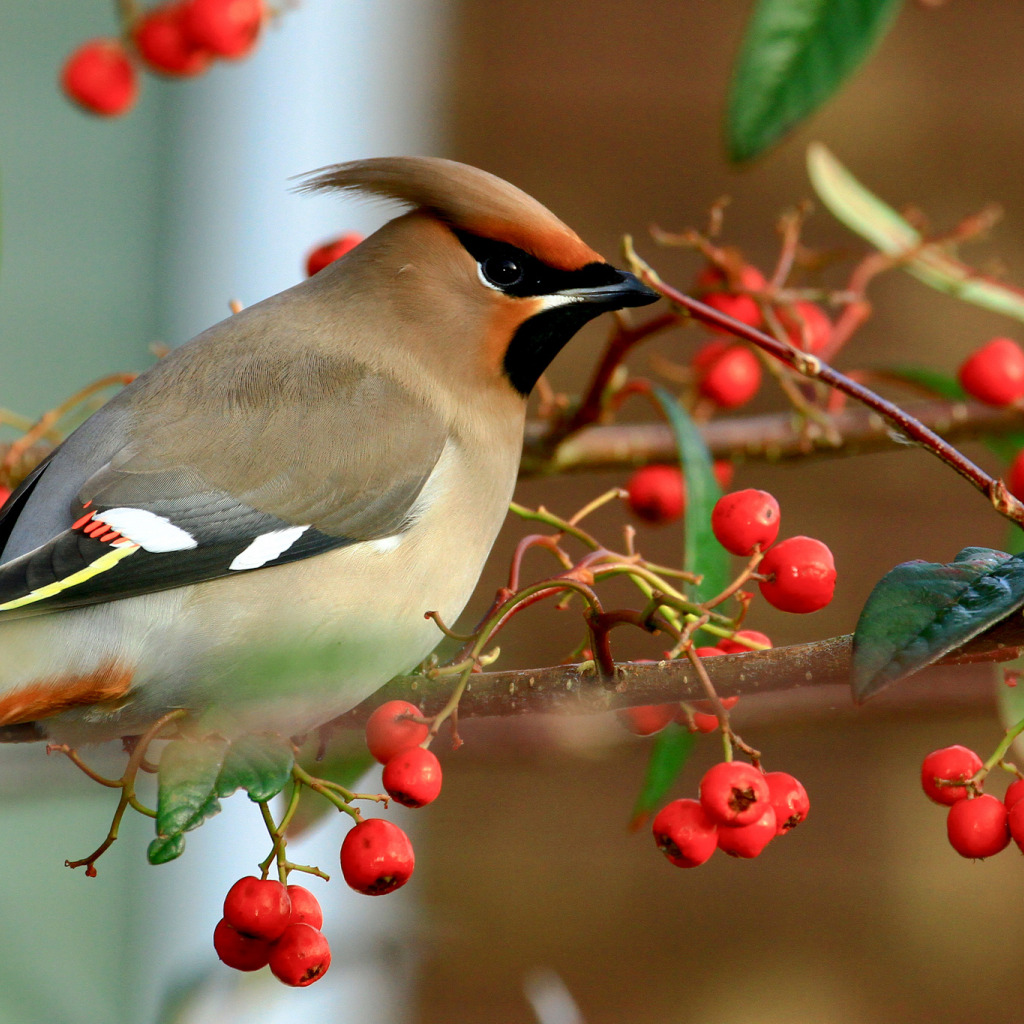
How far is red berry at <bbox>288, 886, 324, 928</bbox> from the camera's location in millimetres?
1178

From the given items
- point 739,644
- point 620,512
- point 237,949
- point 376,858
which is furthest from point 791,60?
point 620,512

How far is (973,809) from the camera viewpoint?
1168mm

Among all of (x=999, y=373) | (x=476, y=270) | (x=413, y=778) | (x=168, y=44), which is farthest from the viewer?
(x=168, y=44)

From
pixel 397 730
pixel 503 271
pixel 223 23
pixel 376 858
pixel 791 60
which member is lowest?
pixel 376 858

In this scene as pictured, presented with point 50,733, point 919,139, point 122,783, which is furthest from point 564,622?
point 122,783

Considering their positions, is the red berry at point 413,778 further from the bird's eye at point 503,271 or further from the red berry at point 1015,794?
the bird's eye at point 503,271

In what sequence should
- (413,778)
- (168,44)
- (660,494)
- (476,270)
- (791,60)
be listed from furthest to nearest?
(168,44)
(660,494)
(476,270)
(791,60)
(413,778)

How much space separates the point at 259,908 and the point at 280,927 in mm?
30

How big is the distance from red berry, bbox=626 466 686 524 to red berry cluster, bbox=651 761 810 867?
69 cm

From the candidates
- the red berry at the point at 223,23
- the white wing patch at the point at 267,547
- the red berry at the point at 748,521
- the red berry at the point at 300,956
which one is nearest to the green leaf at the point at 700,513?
the red berry at the point at 748,521

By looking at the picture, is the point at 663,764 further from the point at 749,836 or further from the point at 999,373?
the point at 999,373

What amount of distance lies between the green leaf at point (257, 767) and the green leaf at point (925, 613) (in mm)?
399

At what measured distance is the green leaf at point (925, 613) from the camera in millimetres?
929

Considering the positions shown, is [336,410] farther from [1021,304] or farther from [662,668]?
[1021,304]
